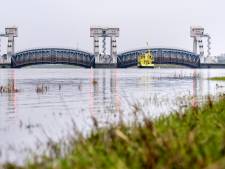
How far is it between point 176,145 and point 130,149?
92cm

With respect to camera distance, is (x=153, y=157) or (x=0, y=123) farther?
(x=0, y=123)

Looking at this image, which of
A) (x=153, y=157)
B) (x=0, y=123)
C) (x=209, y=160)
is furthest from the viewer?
(x=0, y=123)

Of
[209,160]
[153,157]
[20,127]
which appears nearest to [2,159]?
[153,157]

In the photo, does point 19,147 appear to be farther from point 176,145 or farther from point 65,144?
point 176,145

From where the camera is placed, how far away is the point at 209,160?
9.34 metres

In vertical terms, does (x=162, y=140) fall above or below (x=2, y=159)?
above

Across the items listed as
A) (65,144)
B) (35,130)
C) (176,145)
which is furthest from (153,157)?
(35,130)

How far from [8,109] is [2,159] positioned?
1801cm

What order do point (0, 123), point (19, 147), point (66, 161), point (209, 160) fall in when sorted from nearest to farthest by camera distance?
point (209, 160) < point (66, 161) < point (19, 147) < point (0, 123)

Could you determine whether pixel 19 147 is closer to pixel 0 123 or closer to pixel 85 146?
pixel 85 146

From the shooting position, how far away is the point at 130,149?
1090 cm

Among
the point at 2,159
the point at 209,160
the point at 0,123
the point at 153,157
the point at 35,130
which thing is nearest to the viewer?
the point at 209,160

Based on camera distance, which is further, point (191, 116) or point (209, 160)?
point (191, 116)

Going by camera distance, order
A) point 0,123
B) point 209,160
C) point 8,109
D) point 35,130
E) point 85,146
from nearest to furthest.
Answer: point 209,160 < point 85,146 < point 35,130 < point 0,123 < point 8,109
